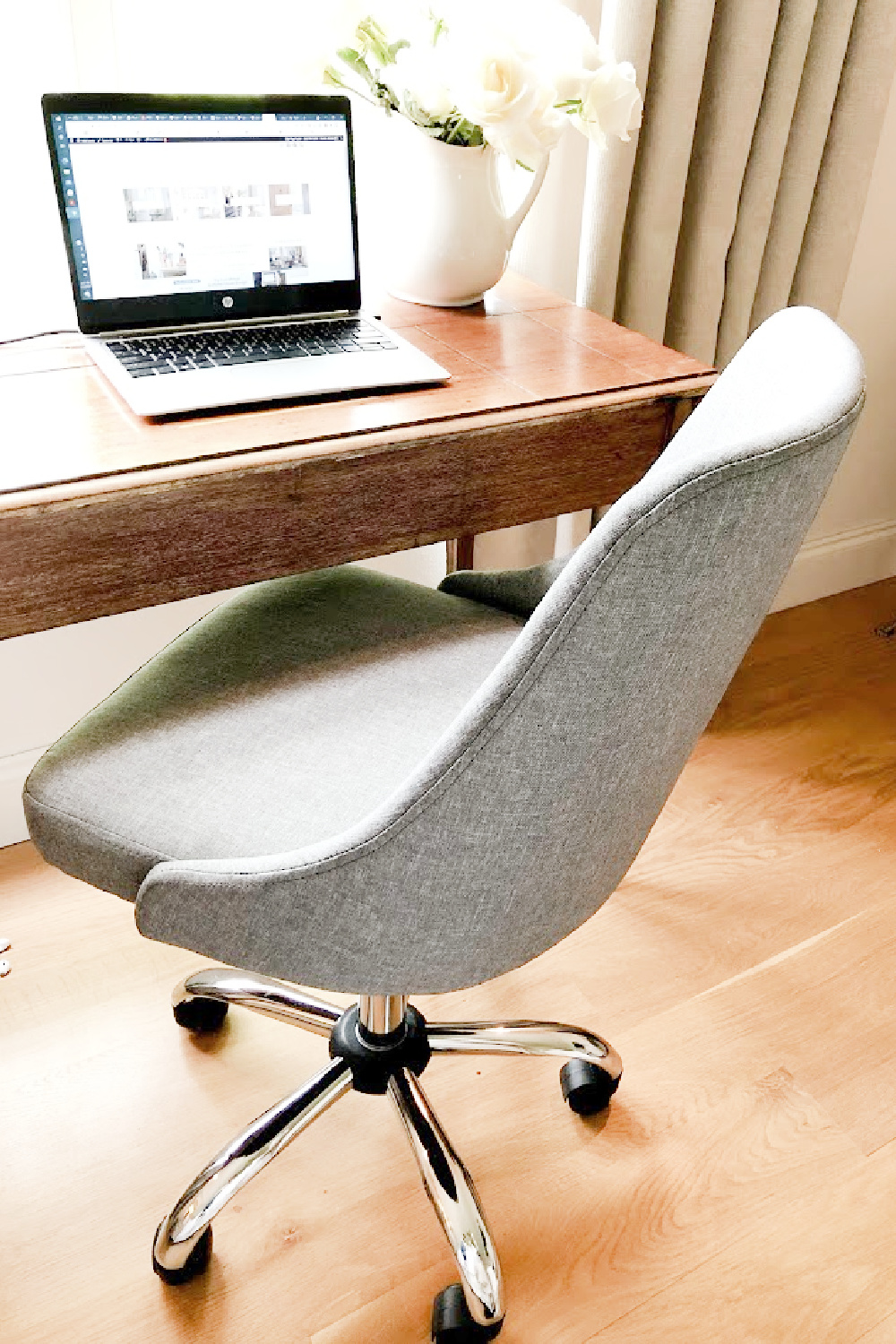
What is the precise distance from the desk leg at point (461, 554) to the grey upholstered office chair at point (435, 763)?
0.34 m

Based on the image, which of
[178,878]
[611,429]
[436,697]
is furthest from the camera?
[611,429]

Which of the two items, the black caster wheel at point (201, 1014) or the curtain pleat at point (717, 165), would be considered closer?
the black caster wheel at point (201, 1014)

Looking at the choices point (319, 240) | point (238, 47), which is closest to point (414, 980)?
point (319, 240)

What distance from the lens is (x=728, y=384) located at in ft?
2.52

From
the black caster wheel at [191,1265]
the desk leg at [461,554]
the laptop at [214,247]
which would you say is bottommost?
the black caster wheel at [191,1265]

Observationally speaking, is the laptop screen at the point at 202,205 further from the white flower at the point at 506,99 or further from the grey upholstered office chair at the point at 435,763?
the grey upholstered office chair at the point at 435,763

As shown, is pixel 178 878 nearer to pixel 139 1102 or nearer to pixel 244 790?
pixel 244 790

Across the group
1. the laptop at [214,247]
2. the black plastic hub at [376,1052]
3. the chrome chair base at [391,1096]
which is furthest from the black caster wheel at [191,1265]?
the laptop at [214,247]

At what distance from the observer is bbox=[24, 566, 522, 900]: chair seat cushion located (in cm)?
85

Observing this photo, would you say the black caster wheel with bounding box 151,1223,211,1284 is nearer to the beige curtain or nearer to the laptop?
the laptop

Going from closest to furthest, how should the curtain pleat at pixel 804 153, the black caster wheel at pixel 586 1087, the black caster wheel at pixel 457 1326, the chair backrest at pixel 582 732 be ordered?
the chair backrest at pixel 582 732, the black caster wheel at pixel 457 1326, the black caster wheel at pixel 586 1087, the curtain pleat at pixel 804 153

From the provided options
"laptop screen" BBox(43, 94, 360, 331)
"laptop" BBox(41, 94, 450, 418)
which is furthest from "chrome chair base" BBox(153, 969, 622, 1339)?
"laptop screen" BBox(43, 94, 360, 331)

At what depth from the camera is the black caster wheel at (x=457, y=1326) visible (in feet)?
3.27

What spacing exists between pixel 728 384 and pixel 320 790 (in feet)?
1.41
